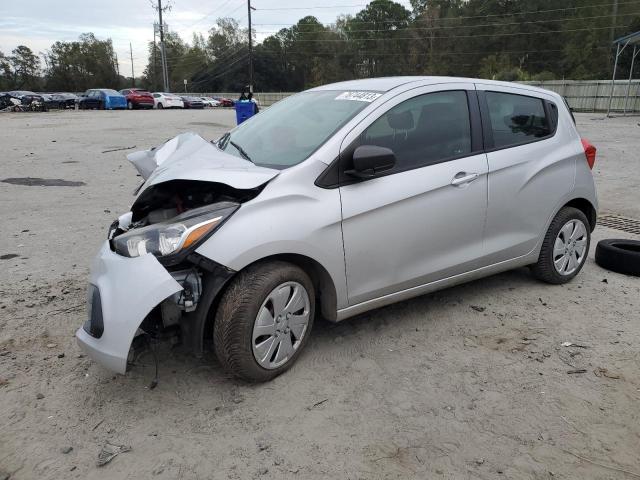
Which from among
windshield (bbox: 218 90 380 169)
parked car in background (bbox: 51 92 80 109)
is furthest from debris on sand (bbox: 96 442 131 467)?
parked car in background (bbox: 51 92 80 109)

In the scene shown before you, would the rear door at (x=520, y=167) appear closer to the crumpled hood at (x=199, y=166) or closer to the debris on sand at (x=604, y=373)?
the debris on sand at (x=604, y=373)

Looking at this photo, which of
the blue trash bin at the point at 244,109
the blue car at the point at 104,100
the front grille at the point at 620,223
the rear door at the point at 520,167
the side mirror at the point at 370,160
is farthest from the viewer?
the blue car at the point at 104,100

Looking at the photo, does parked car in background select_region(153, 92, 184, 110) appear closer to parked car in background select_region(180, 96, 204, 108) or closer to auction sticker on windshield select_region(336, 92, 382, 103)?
parked car in background select_region(180, 96, 204, 108)

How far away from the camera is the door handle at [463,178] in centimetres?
369

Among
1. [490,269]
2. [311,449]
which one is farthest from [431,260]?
[311,449]

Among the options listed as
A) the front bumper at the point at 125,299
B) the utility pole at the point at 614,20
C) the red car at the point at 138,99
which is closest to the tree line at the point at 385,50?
the utility pole at the point at 614,20

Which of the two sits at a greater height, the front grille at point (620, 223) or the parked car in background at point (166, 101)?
the parked car in background at point (166, 101)

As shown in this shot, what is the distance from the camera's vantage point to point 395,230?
11.2 ft

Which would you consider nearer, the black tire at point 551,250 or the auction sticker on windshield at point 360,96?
the auction sticker on windshield at point 360,96

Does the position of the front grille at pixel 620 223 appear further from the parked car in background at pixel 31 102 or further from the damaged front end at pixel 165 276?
the parked car in background at pixel 31 102

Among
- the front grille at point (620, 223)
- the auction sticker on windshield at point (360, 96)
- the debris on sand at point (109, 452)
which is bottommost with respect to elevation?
the debris on sand at point (109, 452)

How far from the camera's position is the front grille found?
6.36m

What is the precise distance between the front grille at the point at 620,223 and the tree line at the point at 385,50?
37911mm

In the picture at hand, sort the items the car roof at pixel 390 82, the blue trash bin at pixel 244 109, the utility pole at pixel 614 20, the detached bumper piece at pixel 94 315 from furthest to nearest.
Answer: the utility pole at pixel 614 20 → the blue trash bin at pixel 244 109 → the car roof at pixel 390 82 → the detached bumper piece at pixel 94 315
